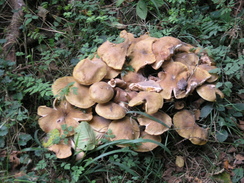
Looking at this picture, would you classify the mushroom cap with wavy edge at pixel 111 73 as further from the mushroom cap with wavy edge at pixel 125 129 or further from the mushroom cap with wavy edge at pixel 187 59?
the mushroom cap with wavy edge at pixel 187 59

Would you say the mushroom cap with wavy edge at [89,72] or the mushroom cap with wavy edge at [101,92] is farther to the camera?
the mushroom cap with wavy edge at [89,72]

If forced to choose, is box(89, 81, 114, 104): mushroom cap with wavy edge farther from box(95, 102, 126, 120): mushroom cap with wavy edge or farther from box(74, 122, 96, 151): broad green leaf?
box(74, 122, 96, 151): broad green leaf

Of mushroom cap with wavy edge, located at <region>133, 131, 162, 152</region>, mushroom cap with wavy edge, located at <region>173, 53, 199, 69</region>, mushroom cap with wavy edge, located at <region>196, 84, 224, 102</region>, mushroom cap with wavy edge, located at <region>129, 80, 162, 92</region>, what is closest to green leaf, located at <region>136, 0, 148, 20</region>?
mushroom cap with wavy edge, located at <region>173, 53, 199, 69</region>

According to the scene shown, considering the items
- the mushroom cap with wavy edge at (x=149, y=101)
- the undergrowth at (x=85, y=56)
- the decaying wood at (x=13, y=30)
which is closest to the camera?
the mushroom cap with wavy edge at (x=149, y=101)

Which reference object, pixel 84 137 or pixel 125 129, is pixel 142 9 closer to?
pixel 125 129

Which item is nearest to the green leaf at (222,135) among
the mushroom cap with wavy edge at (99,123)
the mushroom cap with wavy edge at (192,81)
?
the mushroom cap with wavy edge at (192,81)

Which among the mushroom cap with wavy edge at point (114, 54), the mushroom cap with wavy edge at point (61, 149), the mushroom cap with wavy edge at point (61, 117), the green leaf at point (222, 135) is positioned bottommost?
the green leaf at point (222, 135)

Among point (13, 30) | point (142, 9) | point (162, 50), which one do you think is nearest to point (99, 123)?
point (162, 50)
